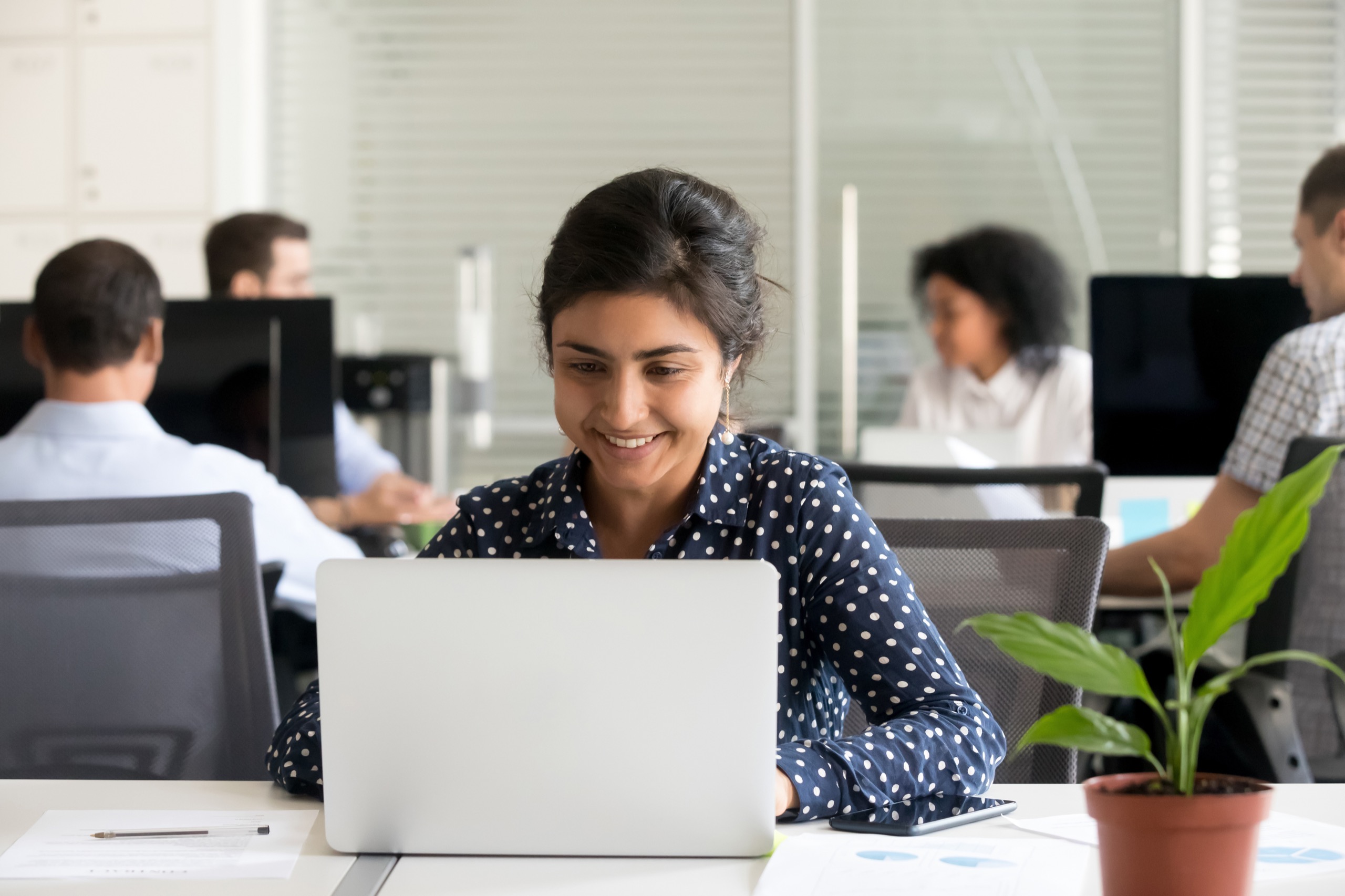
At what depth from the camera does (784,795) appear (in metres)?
1.05

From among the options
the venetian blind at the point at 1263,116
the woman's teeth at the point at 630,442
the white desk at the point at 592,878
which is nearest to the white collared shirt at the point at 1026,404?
the venetian blind at the point at 1263,116

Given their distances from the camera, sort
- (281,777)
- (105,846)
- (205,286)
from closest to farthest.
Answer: (105,846) → (281,777) → (205,286)

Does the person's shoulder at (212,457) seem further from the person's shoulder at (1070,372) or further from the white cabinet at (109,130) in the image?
the white cabinet at (109,130)

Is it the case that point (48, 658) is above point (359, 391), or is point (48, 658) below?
below

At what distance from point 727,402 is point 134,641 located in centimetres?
72

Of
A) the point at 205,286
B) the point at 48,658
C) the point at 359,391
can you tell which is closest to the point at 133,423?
the point at 48,658

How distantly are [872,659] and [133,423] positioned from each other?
4.81ft

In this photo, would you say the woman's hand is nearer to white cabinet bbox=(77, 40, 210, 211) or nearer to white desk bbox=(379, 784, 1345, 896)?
white desk bbox=(379, 784, 1345, 896)

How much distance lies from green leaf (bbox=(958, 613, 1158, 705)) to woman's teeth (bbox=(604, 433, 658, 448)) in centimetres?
68

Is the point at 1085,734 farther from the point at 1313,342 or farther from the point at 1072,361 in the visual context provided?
the point at 1072,361

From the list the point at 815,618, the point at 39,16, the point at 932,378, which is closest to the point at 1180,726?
the point at 815,618

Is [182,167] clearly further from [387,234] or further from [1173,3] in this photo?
[1173,3]

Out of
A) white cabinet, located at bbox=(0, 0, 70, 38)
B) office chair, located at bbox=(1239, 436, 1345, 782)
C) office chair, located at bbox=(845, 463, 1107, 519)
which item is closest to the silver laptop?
office chair, located at bbox=(845, 463, 1107, 519)

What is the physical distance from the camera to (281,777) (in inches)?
45.7
